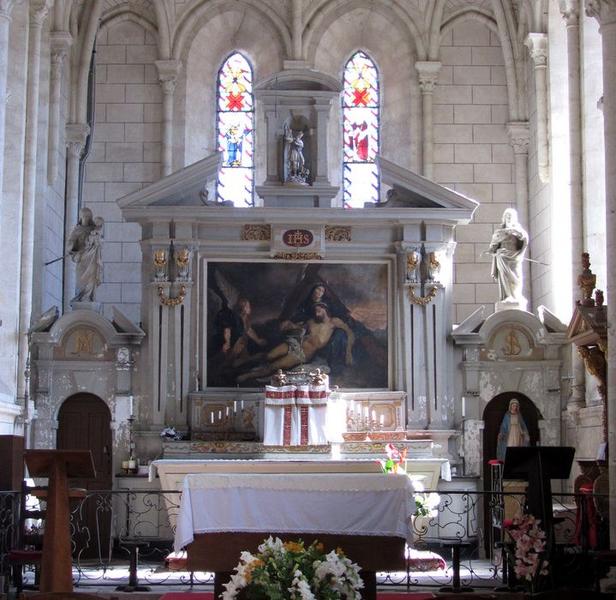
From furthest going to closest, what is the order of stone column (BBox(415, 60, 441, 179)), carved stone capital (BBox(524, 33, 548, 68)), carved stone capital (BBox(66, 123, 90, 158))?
stone column (BBox(415, 60, 441, 179))
carved stone capital (BBox(66, 123, 90, 158))
carved stone capital (BBox(524, 33, 548, 68))

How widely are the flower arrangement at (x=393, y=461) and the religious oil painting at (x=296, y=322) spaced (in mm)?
2136

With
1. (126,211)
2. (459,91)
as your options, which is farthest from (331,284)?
(459,91)

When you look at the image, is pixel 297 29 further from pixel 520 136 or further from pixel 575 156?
pixel 575 156

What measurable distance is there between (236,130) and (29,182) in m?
6.17

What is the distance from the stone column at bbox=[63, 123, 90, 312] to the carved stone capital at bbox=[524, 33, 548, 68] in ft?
28.1

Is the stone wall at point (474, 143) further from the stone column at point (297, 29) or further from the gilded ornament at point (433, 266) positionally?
the gilded ornament at point (433, 266)

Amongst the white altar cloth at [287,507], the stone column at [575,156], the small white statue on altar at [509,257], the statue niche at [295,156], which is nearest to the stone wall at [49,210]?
the statue niche at [295,156]

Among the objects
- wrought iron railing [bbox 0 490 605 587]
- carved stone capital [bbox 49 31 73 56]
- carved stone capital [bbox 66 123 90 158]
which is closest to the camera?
wrought iron railing [bbox 0 490 605 587]

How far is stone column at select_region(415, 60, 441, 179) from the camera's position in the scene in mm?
24247

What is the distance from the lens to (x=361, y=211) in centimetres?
1994

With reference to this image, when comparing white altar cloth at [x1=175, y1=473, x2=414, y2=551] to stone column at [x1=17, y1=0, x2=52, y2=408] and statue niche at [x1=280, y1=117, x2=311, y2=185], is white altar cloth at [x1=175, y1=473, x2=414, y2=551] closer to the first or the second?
stone column at [x1=17, y1=0, x2=52, y2=408]

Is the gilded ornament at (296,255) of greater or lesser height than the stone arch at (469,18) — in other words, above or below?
below

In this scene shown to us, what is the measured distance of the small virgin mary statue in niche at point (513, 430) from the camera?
63.1ft

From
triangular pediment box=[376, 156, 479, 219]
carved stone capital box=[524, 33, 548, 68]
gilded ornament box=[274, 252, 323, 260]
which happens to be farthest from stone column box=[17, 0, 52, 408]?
carved stone capital box=[524, 33, 548, 68]
